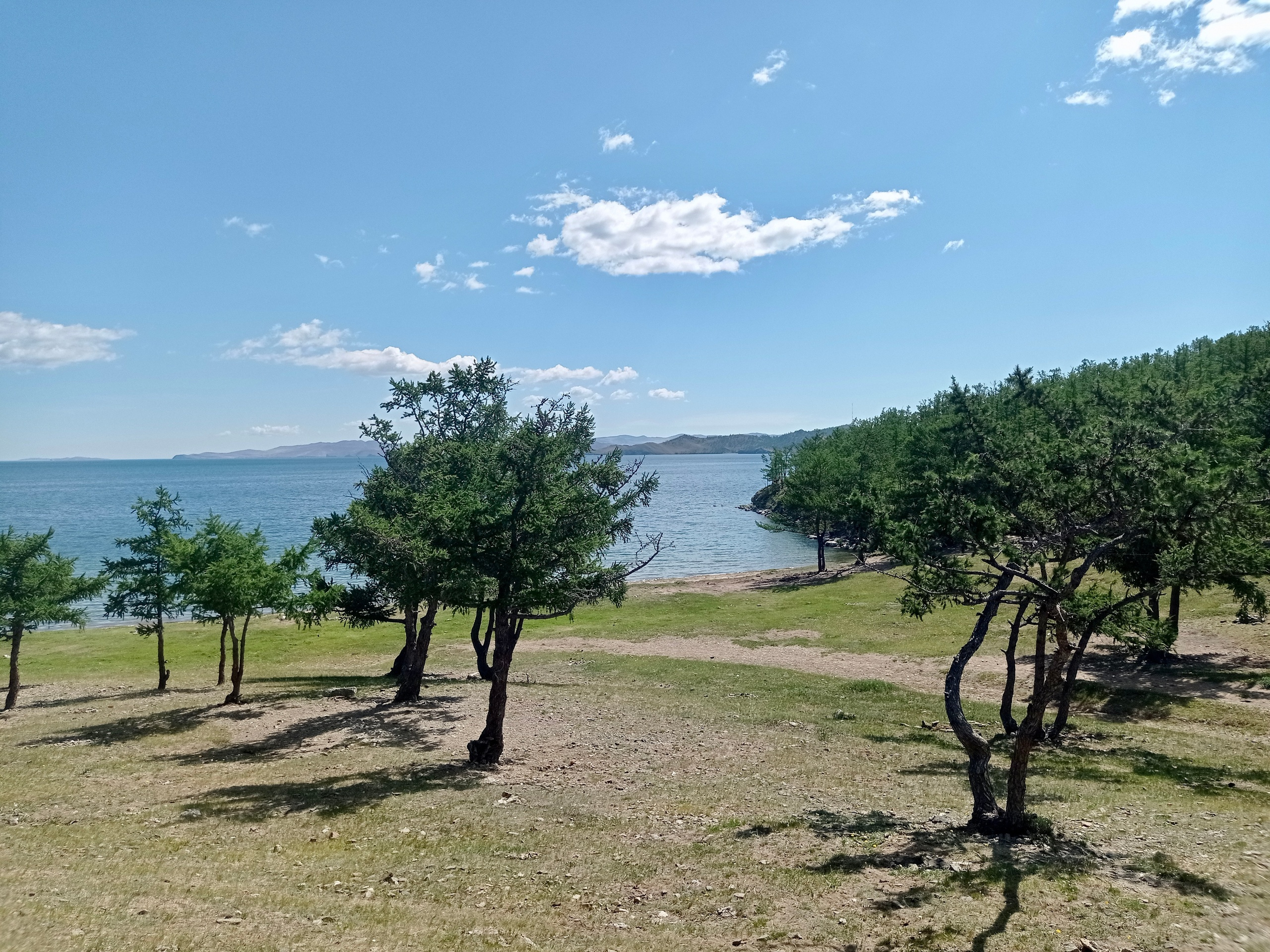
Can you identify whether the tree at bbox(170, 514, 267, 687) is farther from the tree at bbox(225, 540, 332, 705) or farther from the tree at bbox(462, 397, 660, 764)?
the tree at bbox(462, 397, 660, 764)

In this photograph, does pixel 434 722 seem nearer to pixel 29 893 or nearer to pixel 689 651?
pixel 29 893

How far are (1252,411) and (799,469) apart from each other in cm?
4387

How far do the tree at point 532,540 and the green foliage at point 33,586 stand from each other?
20.3 meters

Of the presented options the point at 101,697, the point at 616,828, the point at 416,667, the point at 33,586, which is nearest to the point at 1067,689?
the point at 616,828

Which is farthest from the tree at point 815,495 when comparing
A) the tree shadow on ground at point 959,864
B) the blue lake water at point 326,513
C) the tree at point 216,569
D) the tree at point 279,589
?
the tree shadow on ground at point 959,864

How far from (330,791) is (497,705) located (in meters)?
4.34

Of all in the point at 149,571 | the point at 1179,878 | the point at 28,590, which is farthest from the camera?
the point at 149,571

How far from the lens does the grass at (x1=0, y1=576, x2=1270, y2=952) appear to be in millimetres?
9797

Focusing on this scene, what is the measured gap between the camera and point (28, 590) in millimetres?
29234

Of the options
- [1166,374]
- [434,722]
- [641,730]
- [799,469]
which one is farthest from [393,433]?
[1166,374]

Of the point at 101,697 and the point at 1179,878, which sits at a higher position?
the point at 1179,878

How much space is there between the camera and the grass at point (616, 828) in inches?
386

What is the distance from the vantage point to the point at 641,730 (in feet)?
75.9

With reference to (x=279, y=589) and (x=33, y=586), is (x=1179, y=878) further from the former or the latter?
(x=33, y=586)
